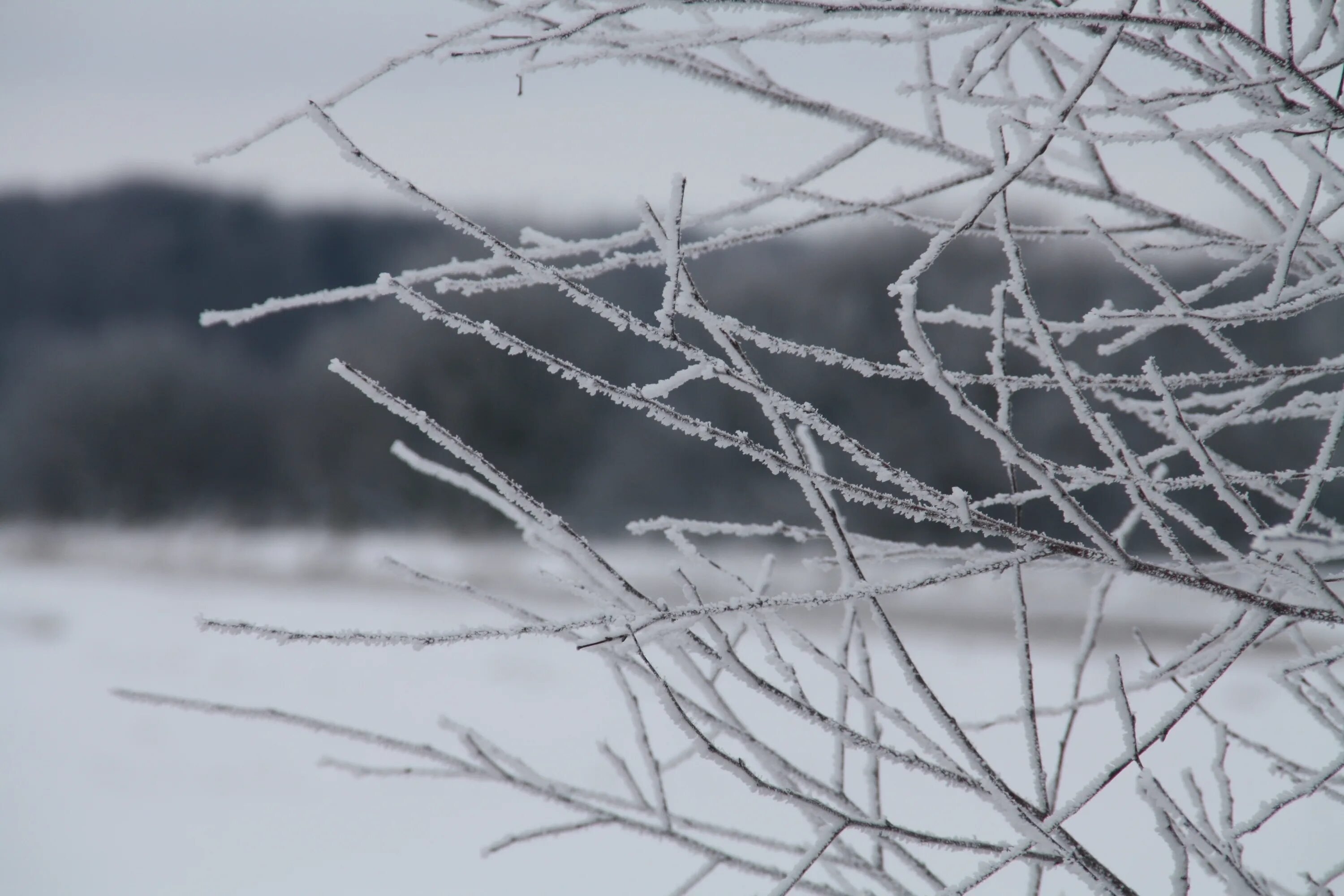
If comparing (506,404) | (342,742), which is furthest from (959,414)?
(506,404)

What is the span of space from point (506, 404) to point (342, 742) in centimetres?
1088

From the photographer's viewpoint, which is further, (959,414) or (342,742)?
(342,742)

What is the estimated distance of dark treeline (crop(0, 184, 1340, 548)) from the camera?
14719mm

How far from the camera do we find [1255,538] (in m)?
0.78

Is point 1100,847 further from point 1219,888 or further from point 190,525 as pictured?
point 190,525

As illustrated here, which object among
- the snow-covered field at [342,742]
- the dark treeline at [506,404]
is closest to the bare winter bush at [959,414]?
the snow-covered field at [342,742]

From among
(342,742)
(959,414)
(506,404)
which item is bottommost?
(506,404)

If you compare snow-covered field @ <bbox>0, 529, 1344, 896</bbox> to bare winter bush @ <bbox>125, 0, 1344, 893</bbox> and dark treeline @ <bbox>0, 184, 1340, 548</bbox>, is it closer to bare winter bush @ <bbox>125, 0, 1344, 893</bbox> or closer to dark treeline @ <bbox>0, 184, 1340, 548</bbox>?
bare winter bush @ <bbox>125, 0, 1344, 893</bbox>

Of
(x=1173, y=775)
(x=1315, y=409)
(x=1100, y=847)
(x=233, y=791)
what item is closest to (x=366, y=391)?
(x=1315, y=409)

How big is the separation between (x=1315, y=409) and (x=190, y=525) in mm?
20272

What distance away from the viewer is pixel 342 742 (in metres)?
6.96

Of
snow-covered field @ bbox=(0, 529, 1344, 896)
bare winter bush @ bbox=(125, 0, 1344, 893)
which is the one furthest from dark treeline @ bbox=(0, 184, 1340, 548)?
bare winter bush @ bbox=(125, 0, 1344, 893)

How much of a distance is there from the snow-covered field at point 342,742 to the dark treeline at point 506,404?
359cm

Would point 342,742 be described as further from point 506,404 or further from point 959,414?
point 506,404
